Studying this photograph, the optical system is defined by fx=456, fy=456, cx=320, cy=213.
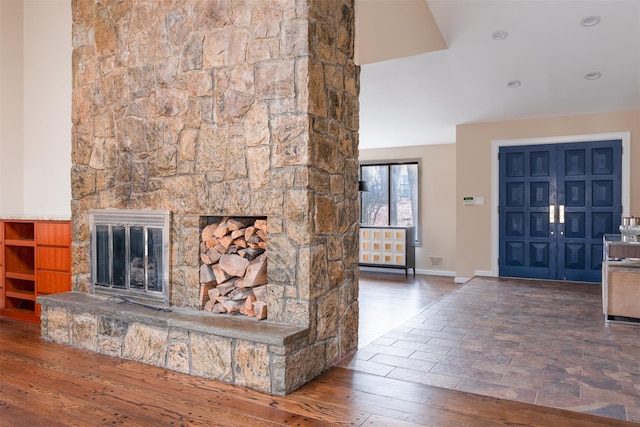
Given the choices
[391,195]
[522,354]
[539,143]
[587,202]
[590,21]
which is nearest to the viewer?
[522,354]

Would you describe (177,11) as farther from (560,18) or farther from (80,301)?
(560,18)

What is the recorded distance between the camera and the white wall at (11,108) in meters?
4.97

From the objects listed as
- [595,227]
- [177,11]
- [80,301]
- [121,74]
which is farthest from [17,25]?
[595,227]

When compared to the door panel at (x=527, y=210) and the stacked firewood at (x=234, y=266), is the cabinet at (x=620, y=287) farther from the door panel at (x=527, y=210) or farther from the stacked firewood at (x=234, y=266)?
the stacked firewood at (x=234, y=266)

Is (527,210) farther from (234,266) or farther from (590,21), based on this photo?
(234,266)

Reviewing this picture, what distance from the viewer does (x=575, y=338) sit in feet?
12.0

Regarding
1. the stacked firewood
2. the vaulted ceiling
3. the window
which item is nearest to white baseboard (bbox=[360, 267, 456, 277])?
the window

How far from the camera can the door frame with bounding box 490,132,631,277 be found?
235 inches

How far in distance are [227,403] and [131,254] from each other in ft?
5.10

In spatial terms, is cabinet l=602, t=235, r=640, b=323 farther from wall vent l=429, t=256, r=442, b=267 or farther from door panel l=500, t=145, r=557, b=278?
wall vent l=429, t=256, r=442, b=267

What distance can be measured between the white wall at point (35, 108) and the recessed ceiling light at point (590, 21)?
505cm

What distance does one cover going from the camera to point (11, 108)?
198 inches

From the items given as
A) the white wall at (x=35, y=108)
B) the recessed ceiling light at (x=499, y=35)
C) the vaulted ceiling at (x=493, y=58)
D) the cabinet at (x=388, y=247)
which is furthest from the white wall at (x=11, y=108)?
the cabinet at (x=388, y=247)

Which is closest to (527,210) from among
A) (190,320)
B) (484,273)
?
(484,273)
